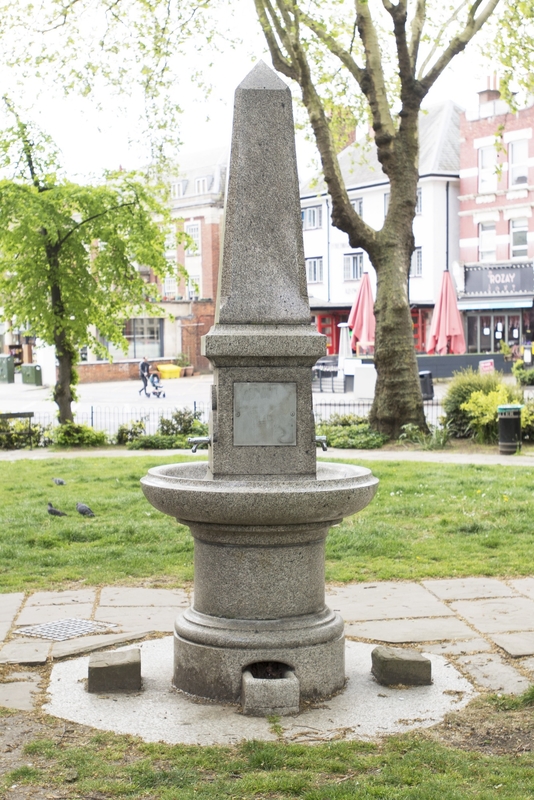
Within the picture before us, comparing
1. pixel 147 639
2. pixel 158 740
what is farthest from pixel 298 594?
pixel 147 639

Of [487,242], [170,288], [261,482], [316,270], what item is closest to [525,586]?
[261,482]

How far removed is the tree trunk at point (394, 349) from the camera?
674 inches

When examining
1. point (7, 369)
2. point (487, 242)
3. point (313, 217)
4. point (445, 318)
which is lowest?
point (7, 369)

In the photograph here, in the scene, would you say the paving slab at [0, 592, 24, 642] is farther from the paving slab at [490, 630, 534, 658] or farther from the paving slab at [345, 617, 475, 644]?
the paving slab at [490, 630, 534, 658]

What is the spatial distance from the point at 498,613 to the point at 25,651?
10.4ft

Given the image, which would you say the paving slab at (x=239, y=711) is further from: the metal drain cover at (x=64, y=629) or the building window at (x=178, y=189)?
the building window at (x=178, y=189)

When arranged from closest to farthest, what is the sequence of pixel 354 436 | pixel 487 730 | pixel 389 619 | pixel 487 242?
1. pixel 487 730
2. pixel 389 619
3. pixel 354 436
4. pixel 487 242

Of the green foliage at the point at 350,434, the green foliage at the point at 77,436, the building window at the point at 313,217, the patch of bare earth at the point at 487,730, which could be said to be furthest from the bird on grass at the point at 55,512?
the building window at the point at 313,217

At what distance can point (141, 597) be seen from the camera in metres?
7.34

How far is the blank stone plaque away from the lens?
512 centimetres

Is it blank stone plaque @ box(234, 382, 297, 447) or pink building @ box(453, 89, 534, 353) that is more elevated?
pink building @ box(453, 89, 534, 353)

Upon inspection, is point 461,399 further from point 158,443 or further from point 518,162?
point 518,162

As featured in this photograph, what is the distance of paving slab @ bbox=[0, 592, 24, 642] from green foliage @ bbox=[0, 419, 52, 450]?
40.2 feet

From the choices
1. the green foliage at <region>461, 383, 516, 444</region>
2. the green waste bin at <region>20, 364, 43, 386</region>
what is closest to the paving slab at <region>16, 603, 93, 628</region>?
the green foliage at <region>461, 383, 516, 444</region>
